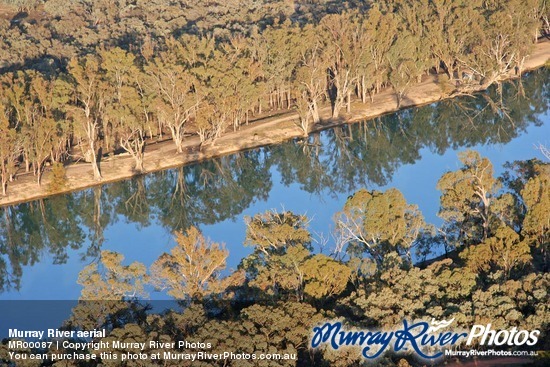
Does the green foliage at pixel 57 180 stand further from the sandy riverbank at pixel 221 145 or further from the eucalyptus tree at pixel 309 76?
the eucalyptus tree at pixel 309 76

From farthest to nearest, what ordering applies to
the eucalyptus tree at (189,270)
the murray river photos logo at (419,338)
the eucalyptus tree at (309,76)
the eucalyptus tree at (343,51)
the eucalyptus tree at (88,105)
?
1. the eucalyptus tree at (343,51)
2. the eucalyptus tree at (309,76)
3. the eucalyptus tree at (88,105)
4. the eucalyptus tree at (189,270)
5. the murray river photos logo at (419,338)

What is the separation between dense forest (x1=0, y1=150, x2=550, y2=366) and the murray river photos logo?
29 cm

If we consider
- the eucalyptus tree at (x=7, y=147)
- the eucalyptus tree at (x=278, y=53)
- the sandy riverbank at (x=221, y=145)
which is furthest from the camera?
the eucalyptus tree at (x=278, y=53)

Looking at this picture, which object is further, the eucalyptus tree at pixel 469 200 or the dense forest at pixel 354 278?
the eucalyptus tree at pixel 469 200

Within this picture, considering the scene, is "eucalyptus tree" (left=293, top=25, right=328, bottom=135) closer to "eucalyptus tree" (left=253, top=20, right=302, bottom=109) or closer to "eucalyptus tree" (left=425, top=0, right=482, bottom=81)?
"eucalyptus tree" (left=253, top=20, right=302, bottom=109)

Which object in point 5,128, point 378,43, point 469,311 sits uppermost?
point 378,43

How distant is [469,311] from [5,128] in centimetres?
2812

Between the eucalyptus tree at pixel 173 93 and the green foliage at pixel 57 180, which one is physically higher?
the eucalyptus tree at pixel 173 93

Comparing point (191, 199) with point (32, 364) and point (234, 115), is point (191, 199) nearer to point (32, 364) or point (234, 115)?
point (234, 115)

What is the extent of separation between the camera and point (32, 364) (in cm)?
2259

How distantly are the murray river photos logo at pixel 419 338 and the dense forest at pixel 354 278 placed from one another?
29 centimetres

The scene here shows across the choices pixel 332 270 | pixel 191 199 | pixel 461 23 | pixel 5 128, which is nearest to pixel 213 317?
pixel 332 270

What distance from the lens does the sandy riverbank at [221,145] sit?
1779 inches


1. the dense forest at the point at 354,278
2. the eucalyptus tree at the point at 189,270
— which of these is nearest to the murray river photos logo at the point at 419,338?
the dense forest at the point at 354,278
